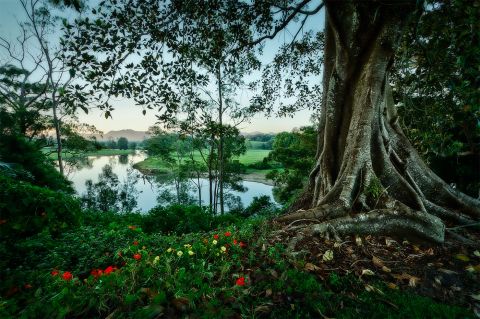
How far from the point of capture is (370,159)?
487 centimetres

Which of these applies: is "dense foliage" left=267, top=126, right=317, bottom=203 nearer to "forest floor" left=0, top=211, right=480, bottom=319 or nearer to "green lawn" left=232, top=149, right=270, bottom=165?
"forest floor" left=0, top=211, right=480, bottom=319

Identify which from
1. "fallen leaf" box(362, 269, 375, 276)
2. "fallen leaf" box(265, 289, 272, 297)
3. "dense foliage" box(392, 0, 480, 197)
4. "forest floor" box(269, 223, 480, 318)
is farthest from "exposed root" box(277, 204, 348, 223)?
"dense foliage" box(392, 0, 480, 197)

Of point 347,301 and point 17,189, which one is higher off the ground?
point 17,189

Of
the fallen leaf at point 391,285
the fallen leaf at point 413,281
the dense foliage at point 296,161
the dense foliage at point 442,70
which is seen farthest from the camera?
the dense foliage at point 296,161

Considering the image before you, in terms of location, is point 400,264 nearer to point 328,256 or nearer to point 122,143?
point 328,256

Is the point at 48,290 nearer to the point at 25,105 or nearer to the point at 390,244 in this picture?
the point at 390,244

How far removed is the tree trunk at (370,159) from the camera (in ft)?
13.0

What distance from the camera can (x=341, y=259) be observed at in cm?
321

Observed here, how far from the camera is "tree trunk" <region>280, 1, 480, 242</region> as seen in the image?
156 inches

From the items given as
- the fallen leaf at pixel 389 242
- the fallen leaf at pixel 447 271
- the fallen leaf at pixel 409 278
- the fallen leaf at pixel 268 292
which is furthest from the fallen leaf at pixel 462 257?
the fallen leaf at pixel 268 292

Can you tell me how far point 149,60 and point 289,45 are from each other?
6.05 m

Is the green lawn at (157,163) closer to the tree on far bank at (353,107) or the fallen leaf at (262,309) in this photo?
the tree on far bank at (353,107)

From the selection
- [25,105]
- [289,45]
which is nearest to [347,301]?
[289,45]

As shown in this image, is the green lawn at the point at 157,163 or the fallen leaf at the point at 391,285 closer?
the fallen leaf at the point at 391,285
